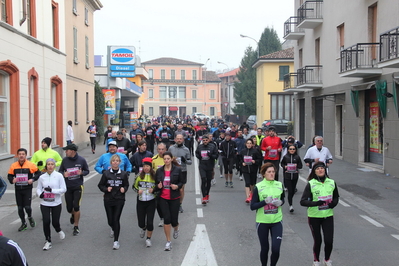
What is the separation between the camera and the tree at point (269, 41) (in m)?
60.7

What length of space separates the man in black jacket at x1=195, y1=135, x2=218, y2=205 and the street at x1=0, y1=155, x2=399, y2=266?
1.23ft

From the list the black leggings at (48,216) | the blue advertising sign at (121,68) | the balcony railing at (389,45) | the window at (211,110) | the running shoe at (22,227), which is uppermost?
the blue advertising sign at (121,68)

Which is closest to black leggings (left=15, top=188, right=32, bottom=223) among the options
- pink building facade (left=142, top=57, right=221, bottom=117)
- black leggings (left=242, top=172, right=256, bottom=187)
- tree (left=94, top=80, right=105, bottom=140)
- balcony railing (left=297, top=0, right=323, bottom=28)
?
black leggings (left=242, top=172, right=256, bottom=187)

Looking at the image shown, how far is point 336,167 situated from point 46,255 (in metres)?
13.8

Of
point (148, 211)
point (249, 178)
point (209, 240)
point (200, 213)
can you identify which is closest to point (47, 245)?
point (148, 211)

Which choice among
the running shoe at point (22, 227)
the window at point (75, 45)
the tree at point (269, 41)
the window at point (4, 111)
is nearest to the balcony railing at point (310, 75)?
the window at point (75, 45)

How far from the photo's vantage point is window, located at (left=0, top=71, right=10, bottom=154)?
1507 centimetres

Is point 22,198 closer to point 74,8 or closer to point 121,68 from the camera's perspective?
point 74,8

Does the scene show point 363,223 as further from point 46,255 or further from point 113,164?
point 46,255

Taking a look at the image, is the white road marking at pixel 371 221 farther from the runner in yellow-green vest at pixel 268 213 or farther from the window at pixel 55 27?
the window at pixel 55 27

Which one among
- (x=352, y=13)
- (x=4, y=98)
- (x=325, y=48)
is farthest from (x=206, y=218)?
(x=325, y=48)

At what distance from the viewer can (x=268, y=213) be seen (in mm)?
5863

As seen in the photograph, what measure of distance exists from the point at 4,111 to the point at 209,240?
10.6 metres

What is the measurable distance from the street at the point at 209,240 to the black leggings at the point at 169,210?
1.48 feet
